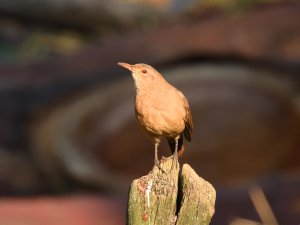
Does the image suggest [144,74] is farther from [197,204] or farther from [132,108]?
[132,108]

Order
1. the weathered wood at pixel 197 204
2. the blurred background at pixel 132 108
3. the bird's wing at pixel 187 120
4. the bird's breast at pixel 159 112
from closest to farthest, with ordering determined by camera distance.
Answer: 1. the weathered wood at pixel 197 204
2. the bird's breast at pixel 159 112
3. the bird's wing at pixel 187 120
4. the blurred background at pixel 132 108

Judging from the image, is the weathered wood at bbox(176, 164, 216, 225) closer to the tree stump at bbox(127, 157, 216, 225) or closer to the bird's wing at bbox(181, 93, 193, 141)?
the tree stump at bbox(127, 157, 216, 225)

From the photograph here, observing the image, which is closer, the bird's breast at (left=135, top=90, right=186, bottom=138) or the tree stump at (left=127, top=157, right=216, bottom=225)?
the tree stump at (left=127, top=157, right=216, bottom=225)

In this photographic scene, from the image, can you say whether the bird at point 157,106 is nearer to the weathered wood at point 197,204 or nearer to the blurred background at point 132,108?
the weathered wood at point 197,204

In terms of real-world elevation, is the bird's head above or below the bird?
above

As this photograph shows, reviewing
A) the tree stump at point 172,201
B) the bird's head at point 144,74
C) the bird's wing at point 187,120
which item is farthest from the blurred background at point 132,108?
the tree stump at point 172,201

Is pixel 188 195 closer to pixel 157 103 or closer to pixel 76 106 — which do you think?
Result: pixel 157 103

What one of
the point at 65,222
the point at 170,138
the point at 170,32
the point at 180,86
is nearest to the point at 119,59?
the point at 170,32

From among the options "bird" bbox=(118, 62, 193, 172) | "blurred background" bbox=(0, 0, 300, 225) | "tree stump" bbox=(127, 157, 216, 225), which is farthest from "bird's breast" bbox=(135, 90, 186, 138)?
"blurred background" bbox=(0, 0, 300, 225)
